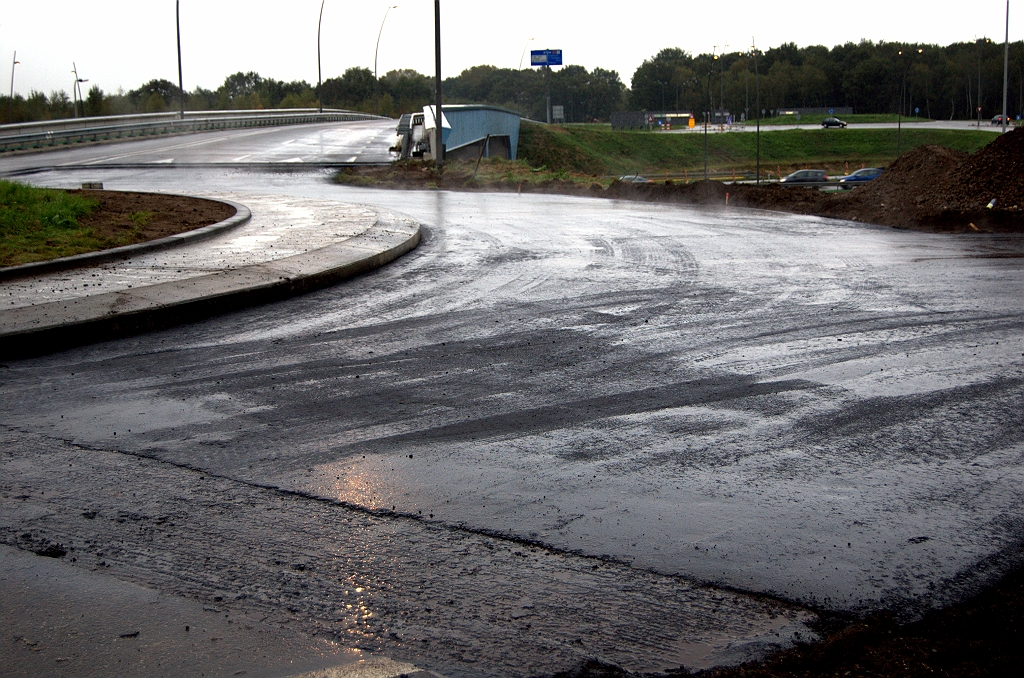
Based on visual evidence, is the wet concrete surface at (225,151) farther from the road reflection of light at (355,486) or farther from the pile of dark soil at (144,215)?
the road reflection of light at (355,486)

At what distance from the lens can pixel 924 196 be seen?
19062 millimetres

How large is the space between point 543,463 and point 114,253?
8686 mm

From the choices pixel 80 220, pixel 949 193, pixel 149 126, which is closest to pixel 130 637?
pixel 80 220

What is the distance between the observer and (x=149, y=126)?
53125mm

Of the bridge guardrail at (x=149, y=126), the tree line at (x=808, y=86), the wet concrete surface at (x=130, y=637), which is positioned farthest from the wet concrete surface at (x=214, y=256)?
the tree line at (x=808, y=86)

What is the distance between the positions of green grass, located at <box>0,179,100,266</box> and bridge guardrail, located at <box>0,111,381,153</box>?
28.6 metres

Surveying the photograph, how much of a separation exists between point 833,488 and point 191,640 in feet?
10.2

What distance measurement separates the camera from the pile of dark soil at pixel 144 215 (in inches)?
536

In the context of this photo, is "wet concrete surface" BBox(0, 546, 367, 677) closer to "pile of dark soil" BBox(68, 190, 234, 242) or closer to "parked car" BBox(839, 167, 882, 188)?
"pile of dark soil" BBox(68, 190, 234, 242)

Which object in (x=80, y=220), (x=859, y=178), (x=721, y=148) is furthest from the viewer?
(x=721, y=148)

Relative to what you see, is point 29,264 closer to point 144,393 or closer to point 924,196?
point 144,393

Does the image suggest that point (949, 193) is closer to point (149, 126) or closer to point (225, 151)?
point (225, 151)

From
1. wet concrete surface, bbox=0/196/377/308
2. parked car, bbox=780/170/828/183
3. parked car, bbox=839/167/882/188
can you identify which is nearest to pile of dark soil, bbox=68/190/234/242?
wet concrete surface, bbox=0/196/377/308

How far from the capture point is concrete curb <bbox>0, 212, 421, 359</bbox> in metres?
7.93
